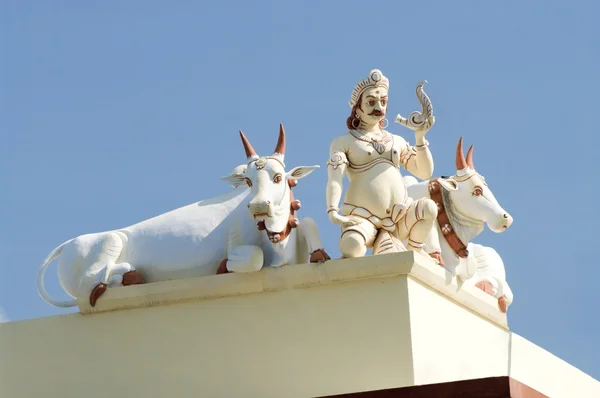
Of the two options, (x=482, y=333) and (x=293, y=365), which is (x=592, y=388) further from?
(x=293, y=365)

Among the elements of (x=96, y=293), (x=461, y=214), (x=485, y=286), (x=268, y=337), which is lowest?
(x=268, y=337)

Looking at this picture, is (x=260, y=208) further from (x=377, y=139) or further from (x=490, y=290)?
(x=490, y=290)

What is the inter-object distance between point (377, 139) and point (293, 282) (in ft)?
5.35

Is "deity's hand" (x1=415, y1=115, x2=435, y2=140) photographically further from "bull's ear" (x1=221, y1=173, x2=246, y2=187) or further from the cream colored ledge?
"bull's ear" (x1=221, y1=173, x2=246, y2=187)

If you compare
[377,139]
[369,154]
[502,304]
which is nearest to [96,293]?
[369,154]

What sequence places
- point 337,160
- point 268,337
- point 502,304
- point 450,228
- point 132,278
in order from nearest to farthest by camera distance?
1. point 268,337
2. point 337,160
3. point 132,278
4. point 450,228
5. point 502,304

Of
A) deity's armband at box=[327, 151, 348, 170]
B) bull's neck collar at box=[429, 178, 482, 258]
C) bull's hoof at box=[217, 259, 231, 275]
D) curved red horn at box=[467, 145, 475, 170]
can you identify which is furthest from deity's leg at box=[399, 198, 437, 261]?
bull's hoof at box=[217, 259, 231, 275]

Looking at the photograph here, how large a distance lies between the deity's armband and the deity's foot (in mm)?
1956

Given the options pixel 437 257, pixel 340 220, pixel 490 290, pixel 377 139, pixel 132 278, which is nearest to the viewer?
pixel 340 220

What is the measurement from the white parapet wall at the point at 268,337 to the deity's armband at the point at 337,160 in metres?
1.04

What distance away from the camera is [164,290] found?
1498cm

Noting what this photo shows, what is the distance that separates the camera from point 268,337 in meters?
14.5

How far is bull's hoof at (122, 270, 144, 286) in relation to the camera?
15.2 metres

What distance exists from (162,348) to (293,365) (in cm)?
126
